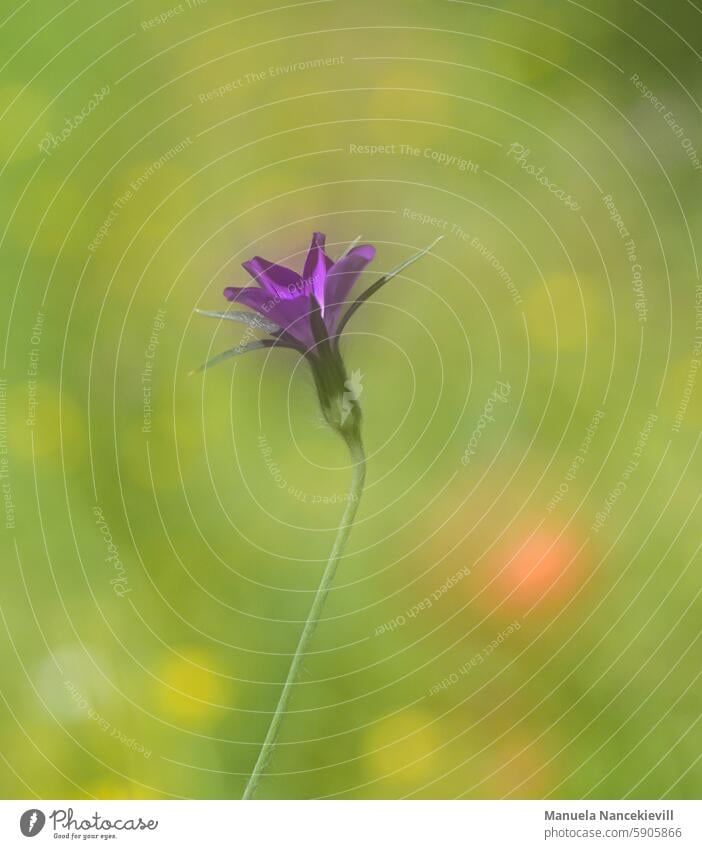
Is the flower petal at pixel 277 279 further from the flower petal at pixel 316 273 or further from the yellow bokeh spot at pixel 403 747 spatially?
the yellow bokeh spot at pixel 403 747

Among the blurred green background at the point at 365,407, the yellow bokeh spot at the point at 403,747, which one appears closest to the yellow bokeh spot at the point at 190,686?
the blurred green background at the point at 365,407

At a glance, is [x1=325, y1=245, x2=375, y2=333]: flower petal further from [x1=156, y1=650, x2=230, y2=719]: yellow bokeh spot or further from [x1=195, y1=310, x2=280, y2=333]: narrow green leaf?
[x1=156, y1=650, x2=230, y2=719]: yellow bokeh spot

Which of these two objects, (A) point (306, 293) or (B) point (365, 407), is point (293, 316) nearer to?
(A) point (306, 293)

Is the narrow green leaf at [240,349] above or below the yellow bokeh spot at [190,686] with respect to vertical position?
above

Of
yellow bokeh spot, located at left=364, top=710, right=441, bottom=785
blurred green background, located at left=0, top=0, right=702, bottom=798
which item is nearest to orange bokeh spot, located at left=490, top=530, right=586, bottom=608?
blurred green background, located at left=0, top=0, right=702, bottom=798

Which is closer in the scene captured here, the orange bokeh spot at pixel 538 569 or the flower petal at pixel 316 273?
the flower petal at pixel 316 273

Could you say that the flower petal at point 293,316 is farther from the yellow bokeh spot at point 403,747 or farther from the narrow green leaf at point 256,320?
the yellow bokeh spot at point 403,747
